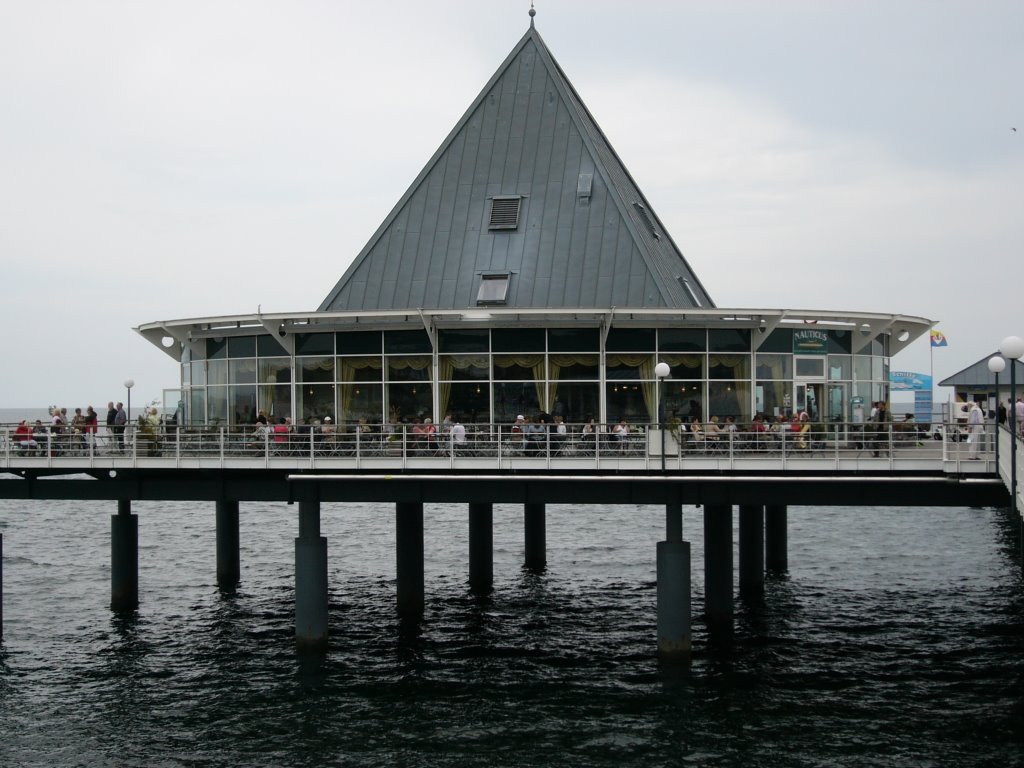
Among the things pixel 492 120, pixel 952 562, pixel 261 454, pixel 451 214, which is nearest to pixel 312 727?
pixel 261 454

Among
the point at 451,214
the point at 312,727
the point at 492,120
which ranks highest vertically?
the point at 492,120

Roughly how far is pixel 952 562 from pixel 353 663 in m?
29.8

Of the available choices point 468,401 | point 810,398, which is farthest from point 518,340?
point 810,398

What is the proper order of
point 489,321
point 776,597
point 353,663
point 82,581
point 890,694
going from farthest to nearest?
point 82,581, point 776,597, point 489,321, point 353,663, point 890,694

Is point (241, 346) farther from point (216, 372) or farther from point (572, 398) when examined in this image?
point (572, 398)

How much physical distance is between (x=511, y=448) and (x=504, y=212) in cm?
1518

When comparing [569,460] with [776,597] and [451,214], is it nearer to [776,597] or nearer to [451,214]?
[776,597]

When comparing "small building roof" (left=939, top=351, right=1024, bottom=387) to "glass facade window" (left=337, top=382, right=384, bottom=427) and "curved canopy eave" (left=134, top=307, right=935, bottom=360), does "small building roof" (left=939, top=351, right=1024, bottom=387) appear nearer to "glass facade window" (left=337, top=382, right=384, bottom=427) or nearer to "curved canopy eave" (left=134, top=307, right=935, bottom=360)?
"curved canopy eave" (left=134, top=307, right=935, bottom=360)

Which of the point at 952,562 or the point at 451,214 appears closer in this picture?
the point at 451,214

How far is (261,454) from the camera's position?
34.1m

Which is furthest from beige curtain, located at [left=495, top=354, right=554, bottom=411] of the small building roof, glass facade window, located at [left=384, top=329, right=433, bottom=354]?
the small building roof

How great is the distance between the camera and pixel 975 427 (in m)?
29.4

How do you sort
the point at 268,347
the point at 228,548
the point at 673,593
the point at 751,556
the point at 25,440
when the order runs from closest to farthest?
the point at 673,593 → the point at 25,440 → the point at 268,347 → the point at 751,556 → the point at 228,548

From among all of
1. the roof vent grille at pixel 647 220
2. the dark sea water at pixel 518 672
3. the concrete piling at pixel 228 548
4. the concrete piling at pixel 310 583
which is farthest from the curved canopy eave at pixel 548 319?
the roof vent grille at pixel 647 220
